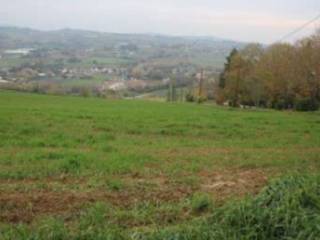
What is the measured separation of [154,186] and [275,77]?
56.9 m

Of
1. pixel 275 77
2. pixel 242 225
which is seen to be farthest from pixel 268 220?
pixel 275 77

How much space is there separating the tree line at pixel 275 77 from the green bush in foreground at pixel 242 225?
4865cm

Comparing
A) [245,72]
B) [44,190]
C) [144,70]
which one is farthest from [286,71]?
[144,70]

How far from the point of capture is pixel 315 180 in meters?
8.32

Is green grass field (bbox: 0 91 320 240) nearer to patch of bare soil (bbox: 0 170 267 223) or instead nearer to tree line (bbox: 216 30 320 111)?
patch of bare soil (bbox: 0 170 267 223)

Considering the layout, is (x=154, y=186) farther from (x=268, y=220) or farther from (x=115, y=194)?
(x=268, y=220)

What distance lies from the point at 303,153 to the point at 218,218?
33.8 ft

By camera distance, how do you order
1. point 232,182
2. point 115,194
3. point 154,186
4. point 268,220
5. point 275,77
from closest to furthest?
point 268,220
point 115,194
point 154,186
point 232,182
point 275,77

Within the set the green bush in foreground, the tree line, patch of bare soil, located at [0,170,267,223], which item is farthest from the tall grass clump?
the tree line

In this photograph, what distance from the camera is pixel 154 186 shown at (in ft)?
34.7

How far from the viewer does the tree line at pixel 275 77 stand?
57.7 metres

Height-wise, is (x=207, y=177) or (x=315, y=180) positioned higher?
(x=315, y=180)

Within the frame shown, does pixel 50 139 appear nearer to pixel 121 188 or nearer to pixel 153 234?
pixel 121 188

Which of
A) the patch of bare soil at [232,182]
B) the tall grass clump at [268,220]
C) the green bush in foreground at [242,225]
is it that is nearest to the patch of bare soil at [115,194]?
the patch of bare soil at [232,182]
